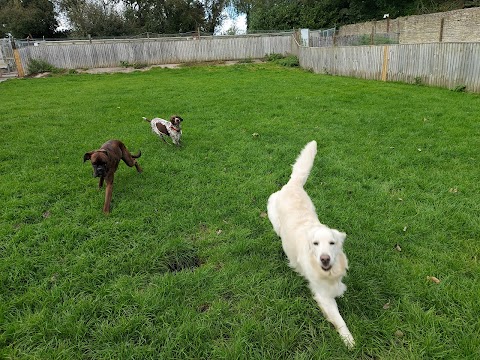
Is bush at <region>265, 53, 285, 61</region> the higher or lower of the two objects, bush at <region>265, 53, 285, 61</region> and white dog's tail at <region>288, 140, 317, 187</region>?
the higher

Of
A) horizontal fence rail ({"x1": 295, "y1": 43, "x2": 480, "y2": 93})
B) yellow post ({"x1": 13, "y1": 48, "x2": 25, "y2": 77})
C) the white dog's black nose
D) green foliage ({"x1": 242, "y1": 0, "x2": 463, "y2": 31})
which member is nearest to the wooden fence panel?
horizontal fence rail ({"x1": 295, "y1": 43, "x2": 480, "y2": 93})

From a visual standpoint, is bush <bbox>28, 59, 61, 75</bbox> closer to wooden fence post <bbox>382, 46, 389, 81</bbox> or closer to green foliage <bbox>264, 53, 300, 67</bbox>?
green foliage <bbox>264, 53, 300, 67</bbox>

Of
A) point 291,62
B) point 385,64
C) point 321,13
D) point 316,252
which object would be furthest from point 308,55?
point 316,252

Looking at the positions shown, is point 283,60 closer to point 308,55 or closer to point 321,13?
point 308,55

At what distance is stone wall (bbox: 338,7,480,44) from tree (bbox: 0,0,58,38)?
114 feet

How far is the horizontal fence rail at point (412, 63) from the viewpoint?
9844mm

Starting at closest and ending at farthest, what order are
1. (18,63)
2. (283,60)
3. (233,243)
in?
(233,243), (18,63), (283,60)

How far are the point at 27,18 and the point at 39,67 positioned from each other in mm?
20355

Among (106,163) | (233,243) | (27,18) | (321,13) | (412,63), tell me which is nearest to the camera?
(233,243)

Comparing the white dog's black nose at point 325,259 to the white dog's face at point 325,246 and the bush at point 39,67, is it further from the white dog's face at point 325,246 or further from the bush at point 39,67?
the bush at point 39,67

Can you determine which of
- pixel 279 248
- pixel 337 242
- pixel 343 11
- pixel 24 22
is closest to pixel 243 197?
pixel 279 248

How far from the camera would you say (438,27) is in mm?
17484

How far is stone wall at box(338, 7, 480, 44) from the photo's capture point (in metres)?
15.4

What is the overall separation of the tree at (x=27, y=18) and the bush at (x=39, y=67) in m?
18.9
